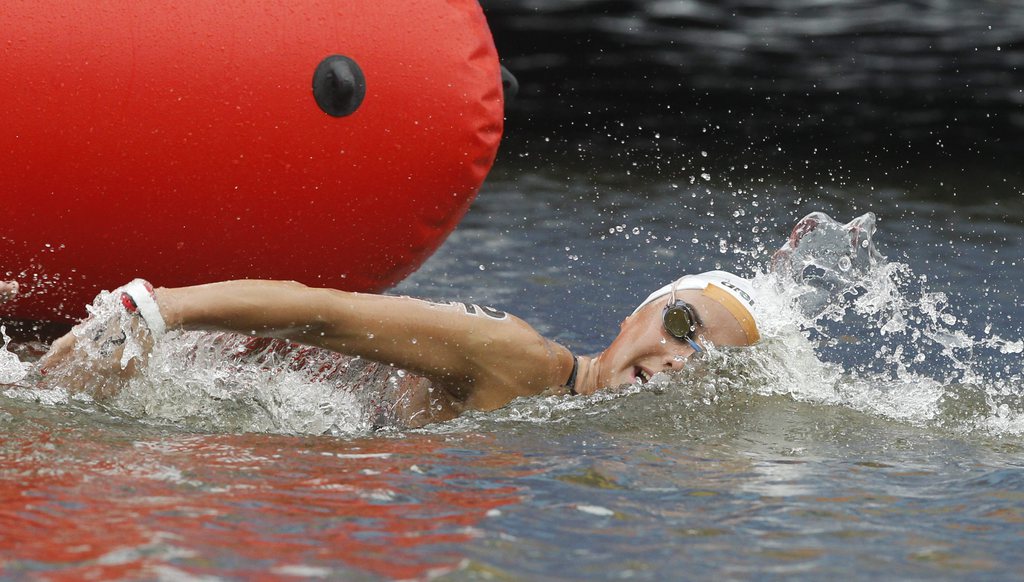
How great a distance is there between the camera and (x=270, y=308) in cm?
313

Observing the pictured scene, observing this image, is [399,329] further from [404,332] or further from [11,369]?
[11,369]

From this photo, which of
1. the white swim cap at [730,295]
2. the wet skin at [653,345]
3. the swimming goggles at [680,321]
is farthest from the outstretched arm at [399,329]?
the white swim cap at [730,295]

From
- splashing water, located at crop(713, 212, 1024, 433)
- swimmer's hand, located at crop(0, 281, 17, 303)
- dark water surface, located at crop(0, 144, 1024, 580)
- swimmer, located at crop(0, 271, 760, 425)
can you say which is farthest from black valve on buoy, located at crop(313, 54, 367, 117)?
splashing water, located at crop(713, 212, 1024, 433)

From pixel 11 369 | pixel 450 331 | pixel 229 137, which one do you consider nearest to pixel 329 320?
pixel 450 331

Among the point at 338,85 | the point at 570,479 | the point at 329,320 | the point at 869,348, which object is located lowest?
the point at 570,479

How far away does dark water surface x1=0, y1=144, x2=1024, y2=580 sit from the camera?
2.27 metres

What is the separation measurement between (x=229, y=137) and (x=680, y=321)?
1.34 m

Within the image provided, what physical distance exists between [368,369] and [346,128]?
2.26 ft

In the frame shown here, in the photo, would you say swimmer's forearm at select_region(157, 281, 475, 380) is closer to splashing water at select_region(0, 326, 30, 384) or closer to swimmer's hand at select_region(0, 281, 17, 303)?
splashing water at select_region(0, 326, 30, 384)

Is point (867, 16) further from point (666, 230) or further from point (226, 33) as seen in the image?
point (226, 33)

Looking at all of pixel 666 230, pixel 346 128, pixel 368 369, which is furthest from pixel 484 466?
pixel 666 230

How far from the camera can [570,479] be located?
2.86 m

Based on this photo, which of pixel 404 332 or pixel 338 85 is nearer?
pixel 404 332

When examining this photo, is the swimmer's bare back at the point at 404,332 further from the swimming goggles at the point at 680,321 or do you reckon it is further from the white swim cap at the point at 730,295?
the white swim cap at the point at 730,295
